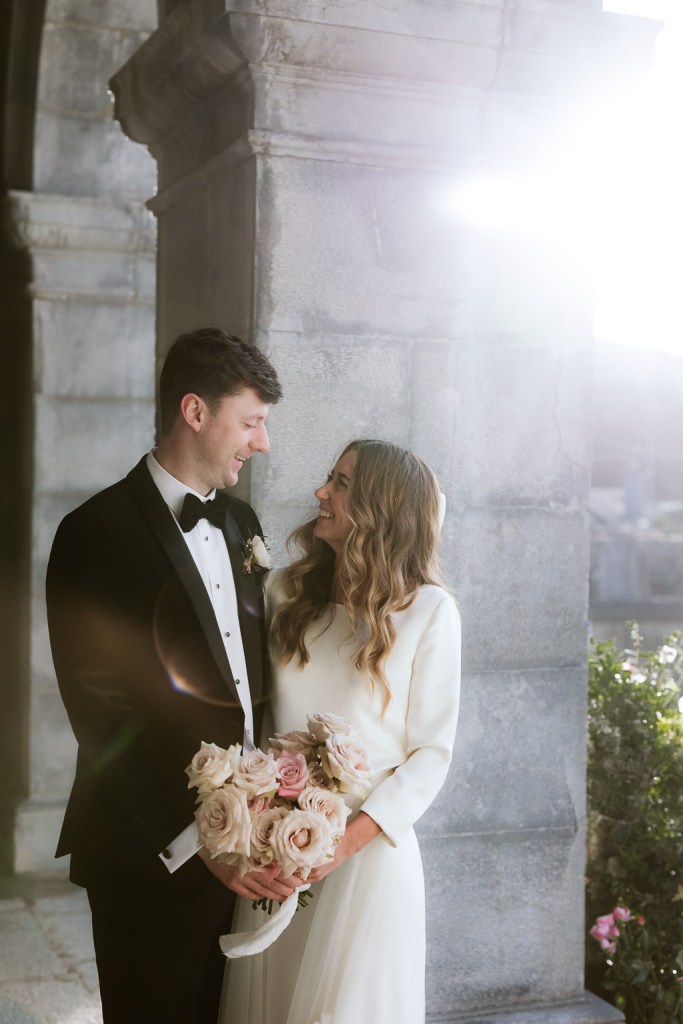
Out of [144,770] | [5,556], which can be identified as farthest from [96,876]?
[5,556]

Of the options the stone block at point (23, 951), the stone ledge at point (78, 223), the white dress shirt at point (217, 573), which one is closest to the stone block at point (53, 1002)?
the stone block at point (23, 951)

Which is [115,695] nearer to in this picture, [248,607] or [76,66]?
[248,607]

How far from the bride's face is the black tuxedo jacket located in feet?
0.99

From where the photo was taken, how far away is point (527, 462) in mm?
3270

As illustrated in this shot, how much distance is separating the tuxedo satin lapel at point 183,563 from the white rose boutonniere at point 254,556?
0.14 m

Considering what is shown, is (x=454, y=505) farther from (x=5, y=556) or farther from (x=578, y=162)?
(x=5, y=556)

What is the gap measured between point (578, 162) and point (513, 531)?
1029mm

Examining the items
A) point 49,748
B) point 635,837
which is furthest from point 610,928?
point 49,748

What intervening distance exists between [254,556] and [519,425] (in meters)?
1.06

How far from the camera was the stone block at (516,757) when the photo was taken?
126 inches

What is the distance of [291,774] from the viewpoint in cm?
214

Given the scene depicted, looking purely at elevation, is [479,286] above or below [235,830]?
above

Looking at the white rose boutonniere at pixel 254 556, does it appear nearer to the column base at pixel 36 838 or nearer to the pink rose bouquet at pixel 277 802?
the pink rose bouquet at pixel 277 802

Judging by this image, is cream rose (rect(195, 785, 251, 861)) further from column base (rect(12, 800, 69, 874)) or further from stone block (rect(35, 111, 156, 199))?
Result: stone block (rect(35, 111, 156, 199))
